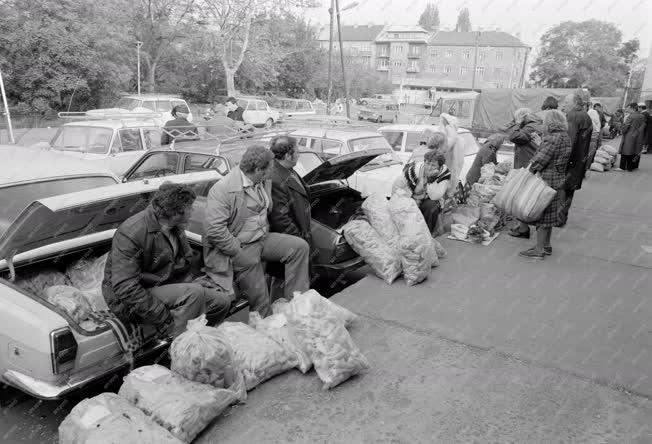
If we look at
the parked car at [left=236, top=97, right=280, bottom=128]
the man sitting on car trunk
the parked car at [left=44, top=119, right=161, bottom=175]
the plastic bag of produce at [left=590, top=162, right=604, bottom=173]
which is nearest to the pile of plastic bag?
the plastic bag of produce at [left=590, top=162, right=604, bottom=173]

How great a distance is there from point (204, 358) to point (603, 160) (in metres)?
13.4

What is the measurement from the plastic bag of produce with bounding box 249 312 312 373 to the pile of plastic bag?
12.1 meters

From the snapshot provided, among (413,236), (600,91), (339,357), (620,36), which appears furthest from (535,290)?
(620,36)

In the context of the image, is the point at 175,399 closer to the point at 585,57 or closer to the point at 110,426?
the point at 110,426

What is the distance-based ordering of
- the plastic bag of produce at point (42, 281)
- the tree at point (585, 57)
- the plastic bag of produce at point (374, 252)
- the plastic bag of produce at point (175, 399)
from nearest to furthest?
1. the plastic bag of produce at point (175, 399)
2. the plastic bag of produce at point (42, 281)
3. the plastic bag of produce at point (374, 252)
4. the tree at point (585, 57)

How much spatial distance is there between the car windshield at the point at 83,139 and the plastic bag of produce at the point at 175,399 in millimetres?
7281

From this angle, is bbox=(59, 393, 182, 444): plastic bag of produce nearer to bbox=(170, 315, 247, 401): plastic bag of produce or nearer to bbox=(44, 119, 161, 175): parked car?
bbox=(170, 315, 247, 401): plastic bag of produce

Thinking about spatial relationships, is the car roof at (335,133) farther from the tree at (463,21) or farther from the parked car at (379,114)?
the tree at (463,21)

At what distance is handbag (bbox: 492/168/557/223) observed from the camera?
5.75 m

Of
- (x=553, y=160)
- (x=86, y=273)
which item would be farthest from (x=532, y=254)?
(x=86, y=273)

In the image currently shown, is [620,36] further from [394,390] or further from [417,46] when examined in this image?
[394,390]

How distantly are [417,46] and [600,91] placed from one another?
4592cm

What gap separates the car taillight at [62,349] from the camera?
2.90 metres

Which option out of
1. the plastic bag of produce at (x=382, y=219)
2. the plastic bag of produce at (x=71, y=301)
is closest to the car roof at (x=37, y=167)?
the plastic bag of produce at (x=71, y=301)
